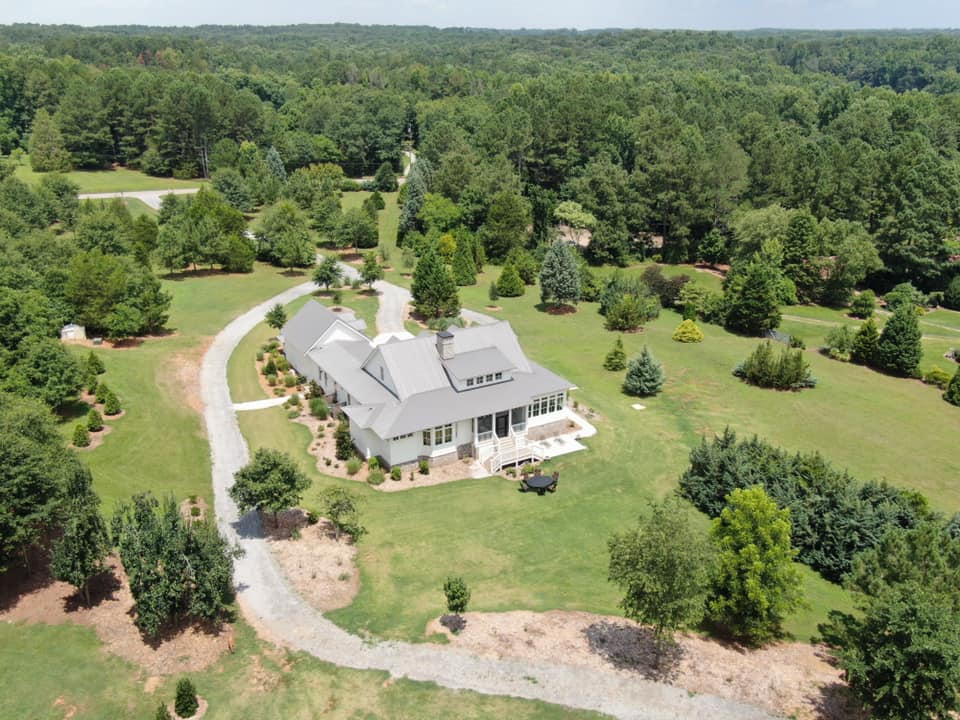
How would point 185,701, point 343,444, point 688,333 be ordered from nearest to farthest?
point 185,701, point 343,444, point 688,333

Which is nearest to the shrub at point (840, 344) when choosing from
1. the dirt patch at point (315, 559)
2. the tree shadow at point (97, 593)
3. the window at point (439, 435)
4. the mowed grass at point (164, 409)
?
the window at point (439, 435)

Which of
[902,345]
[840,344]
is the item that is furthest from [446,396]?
[902,345]

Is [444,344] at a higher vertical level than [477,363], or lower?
higher

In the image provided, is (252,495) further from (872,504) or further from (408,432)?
(872,504)

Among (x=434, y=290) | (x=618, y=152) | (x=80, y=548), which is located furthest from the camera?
(x=618, y=152)

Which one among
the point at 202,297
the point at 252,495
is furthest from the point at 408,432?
the point at 202,297

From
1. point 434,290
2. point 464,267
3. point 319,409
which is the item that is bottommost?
point 319,409

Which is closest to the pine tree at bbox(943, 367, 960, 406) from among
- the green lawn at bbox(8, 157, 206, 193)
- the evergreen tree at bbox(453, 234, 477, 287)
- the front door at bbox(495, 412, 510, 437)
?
the front door at bbox(495, 412, 510, 437)

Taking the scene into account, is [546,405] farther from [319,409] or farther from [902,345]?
[902,345]

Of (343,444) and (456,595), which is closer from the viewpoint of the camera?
(456,595)
